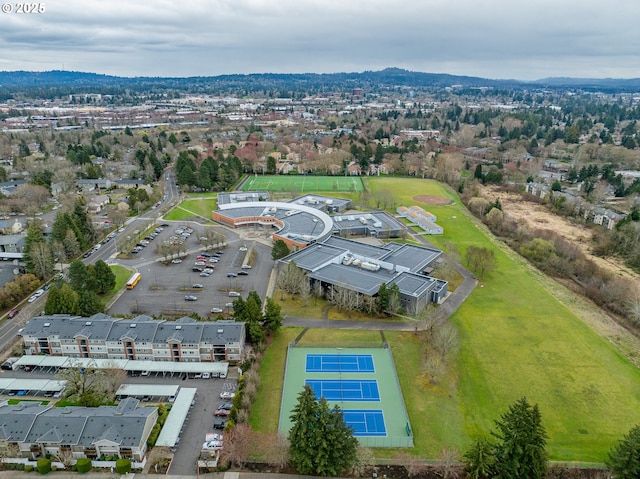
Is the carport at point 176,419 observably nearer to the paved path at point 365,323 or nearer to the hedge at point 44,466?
the hedge at point 44,466

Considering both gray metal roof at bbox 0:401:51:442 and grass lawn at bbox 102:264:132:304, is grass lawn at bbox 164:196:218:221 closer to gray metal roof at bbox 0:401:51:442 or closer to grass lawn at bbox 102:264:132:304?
grass lawn at bbox 102:264:132:304

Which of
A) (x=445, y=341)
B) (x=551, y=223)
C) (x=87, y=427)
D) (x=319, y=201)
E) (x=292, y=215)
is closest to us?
(x=87, y=427)

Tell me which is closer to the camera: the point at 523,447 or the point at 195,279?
the point at 523,447

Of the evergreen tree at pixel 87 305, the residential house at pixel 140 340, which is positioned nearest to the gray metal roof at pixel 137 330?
the residential house at pixel 140 340

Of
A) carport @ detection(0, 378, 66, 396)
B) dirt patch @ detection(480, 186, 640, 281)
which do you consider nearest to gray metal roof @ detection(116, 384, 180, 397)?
carport @ detection(0, 378, 66, 396)

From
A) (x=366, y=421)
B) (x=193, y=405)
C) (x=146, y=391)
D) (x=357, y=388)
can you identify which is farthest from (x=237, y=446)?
(x=357, y=388)

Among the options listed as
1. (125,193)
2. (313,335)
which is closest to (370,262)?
(313,335)

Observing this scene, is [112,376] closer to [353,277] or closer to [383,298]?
[383,298]

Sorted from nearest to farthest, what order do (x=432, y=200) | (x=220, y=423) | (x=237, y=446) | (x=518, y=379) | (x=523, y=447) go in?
(x=523, y=447), (x=237, y=446), (x=220, y=423), (x=518, y=379), (x=432, y=200)
